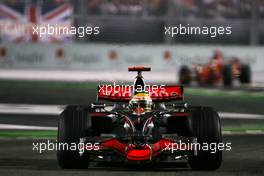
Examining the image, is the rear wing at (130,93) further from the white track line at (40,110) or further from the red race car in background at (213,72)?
the red race car in background at (213,72)

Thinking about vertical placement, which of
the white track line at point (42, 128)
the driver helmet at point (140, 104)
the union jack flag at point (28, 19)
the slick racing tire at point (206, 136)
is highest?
the union jack flag at point (28, 19)

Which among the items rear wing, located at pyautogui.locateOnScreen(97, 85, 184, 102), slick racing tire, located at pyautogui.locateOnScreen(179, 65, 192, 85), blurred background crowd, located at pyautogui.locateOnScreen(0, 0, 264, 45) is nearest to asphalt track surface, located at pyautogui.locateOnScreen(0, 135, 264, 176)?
rear wing, located at pyautogui.locateOnScreen(97, 85, 184, 102)

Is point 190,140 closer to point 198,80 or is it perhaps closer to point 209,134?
point 209,134

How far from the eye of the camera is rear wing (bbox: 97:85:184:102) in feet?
40.0

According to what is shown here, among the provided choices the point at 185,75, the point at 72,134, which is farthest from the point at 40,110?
the point at 72,134

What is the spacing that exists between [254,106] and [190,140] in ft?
43.3

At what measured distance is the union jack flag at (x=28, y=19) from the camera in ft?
126

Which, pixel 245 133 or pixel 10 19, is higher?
pixel 10 19

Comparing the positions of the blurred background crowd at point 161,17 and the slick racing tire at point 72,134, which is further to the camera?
the blurred background crowd at point 161,17

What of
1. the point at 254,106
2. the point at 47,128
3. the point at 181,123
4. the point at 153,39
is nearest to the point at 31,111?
the point at 47,128

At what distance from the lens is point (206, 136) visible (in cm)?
1136

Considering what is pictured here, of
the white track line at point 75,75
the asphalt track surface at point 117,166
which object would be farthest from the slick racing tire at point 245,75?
the asphalt track surface at point 117,166

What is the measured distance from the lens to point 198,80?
105 ft

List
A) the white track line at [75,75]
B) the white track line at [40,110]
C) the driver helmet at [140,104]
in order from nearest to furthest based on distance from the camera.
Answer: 1. the driver helmet at [140,104]
2. the white track line at [40,110]
3. the white track line at [75,75]
